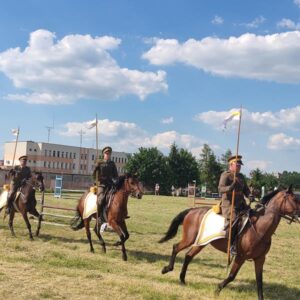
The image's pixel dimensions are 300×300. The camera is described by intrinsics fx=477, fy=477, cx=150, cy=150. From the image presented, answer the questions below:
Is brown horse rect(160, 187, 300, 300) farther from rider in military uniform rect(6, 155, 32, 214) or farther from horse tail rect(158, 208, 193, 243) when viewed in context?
rider in military uniform rect(6, 155, 32, 214)

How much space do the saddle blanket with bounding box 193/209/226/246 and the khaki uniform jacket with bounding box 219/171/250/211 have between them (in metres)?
0.35

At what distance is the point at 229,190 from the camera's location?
384 inches

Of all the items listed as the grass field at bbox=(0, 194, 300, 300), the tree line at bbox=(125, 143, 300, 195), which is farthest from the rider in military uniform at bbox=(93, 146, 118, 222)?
the tree line at bbox=(125, 143, 300, 195)

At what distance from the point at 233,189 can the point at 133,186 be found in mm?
4249

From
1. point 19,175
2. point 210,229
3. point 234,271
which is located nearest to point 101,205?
point 19,175

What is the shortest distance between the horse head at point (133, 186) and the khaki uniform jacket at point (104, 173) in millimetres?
986

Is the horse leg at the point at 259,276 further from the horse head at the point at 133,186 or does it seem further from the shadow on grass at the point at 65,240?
the shadow on grass at the point at 65,240

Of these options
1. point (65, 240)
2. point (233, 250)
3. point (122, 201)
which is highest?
point (122, 201)

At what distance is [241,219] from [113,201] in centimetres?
491

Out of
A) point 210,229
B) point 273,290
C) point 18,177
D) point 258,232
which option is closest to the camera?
point 258,232

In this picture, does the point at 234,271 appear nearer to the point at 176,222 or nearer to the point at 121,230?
the point at 176,222

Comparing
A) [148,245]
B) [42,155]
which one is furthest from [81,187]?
[148,245]

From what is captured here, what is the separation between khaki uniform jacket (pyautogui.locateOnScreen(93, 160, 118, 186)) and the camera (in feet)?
47.4

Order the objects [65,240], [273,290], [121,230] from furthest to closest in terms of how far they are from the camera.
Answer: [65,240]
[121,230]
[273,290]
